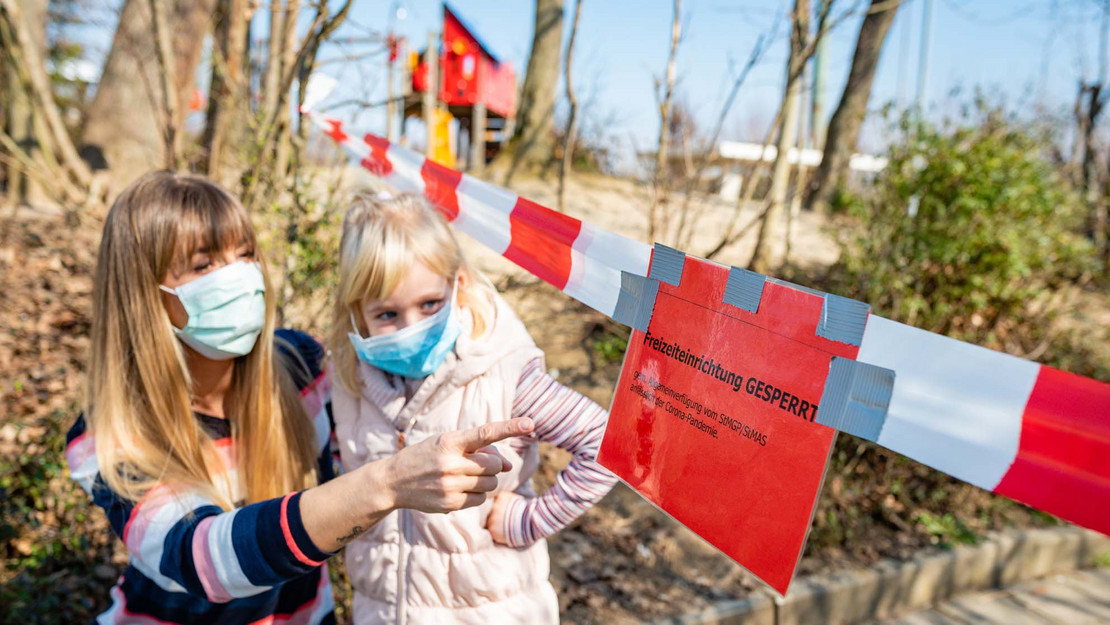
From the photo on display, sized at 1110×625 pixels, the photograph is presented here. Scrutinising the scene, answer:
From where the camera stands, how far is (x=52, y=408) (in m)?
4.09

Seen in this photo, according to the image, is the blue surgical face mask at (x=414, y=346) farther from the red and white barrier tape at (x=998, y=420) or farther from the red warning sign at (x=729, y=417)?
the red and white barrier tape at (x=998, y=420)

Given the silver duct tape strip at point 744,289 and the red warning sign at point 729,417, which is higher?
the silver duct tape strip at point 744,289

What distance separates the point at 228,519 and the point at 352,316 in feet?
1.94

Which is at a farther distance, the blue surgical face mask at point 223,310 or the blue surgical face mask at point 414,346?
the blue surgical face mask at point 223,310

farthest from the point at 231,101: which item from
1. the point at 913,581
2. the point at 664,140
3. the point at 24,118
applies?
the point at 24,118

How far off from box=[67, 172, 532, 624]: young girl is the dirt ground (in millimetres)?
1808

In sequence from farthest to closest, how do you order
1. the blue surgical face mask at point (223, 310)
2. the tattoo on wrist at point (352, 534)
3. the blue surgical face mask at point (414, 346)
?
the blue surgical face mask at point (223, 310) < the blue surgical face mask at point (414, 346) < the tattoo on wrist at point (352, 534)

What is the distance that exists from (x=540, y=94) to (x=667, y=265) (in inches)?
320

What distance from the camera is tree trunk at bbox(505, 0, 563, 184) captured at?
859 centimetres

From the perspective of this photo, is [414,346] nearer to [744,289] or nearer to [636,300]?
[636,300]

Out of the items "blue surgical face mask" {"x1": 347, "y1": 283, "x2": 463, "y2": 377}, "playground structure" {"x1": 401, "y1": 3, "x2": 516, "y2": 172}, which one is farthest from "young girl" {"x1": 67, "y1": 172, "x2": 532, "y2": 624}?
"playground structure" {"x1": 401, "y1": 3, "x2": 516, "y2": 172}

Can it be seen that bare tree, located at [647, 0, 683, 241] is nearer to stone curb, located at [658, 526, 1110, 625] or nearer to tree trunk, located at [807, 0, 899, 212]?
stone curb, located at [658, 526, 1110, 625]

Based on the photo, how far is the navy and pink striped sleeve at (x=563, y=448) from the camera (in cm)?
159

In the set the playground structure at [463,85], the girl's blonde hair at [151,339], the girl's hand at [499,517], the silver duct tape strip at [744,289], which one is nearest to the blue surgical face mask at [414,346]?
the girl's hand at [499,517]
